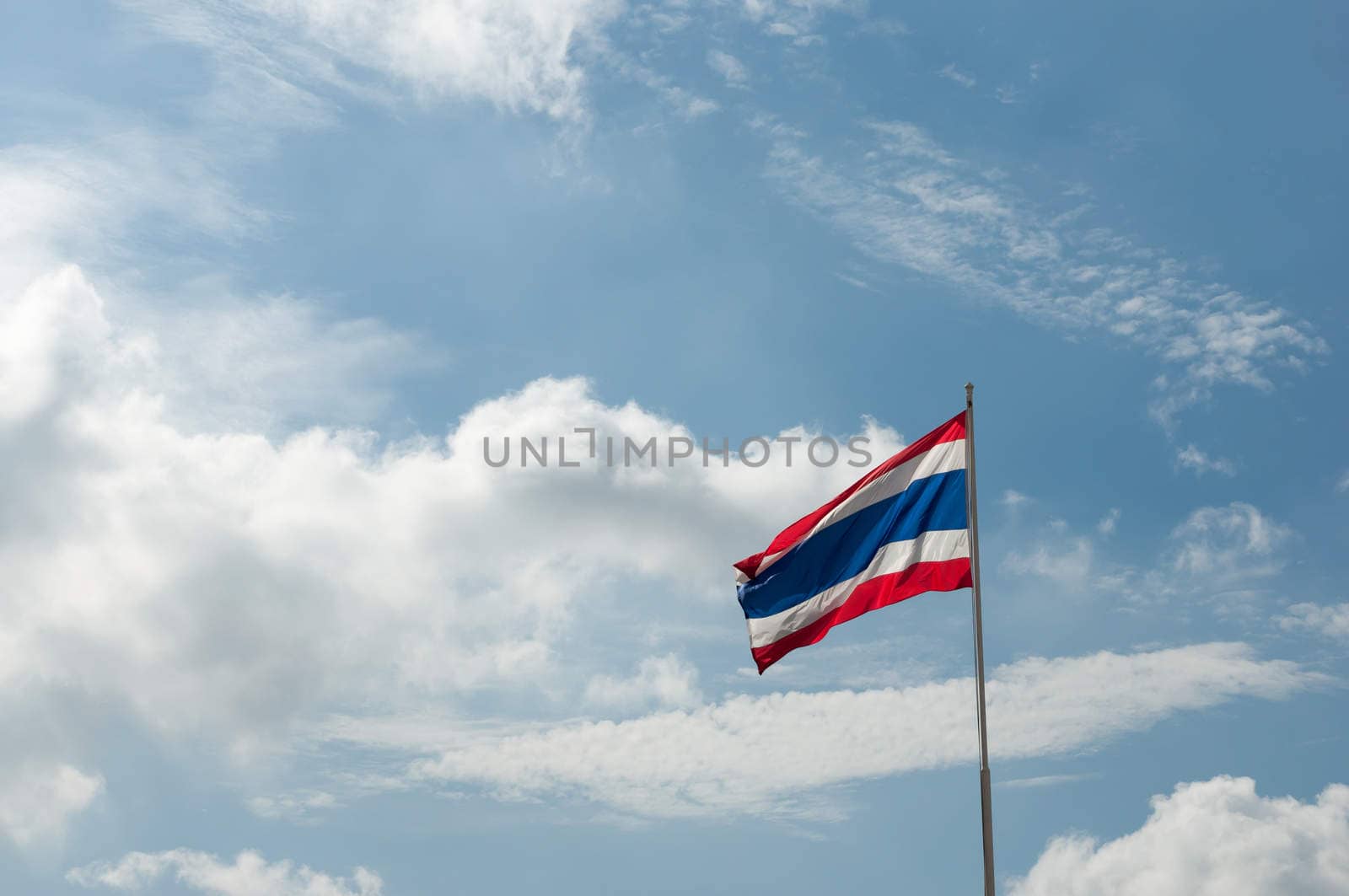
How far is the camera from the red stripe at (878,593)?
111 ft

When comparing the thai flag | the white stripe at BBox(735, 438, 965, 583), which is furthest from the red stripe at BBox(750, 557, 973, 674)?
the white stripe at BBox(735, 438, 965, 583)

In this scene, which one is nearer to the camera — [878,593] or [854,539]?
[878,593]

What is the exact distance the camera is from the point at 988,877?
1198 inches

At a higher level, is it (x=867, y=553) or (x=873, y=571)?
(x=867, y=553)

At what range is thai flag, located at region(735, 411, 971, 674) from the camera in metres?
34.2

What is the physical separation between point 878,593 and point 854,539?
1.52 m

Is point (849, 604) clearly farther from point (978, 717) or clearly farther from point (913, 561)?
point (978, 717)

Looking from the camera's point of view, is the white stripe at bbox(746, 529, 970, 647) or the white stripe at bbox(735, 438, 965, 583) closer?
the white stripe at bbox(746, 529, 970, 647)

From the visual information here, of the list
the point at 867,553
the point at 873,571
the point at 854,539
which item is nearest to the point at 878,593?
the point at 873,571

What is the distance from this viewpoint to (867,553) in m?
34.9

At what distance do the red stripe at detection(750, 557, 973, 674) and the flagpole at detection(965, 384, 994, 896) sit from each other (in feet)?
1.85

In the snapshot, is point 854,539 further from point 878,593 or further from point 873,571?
point 878,593

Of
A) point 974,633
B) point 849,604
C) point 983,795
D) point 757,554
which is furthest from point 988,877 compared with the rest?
point 757,554

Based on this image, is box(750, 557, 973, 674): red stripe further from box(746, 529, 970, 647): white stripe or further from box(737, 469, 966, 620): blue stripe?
box(737, 469, 966, 620): blue stripe
